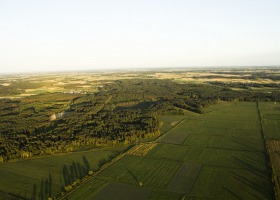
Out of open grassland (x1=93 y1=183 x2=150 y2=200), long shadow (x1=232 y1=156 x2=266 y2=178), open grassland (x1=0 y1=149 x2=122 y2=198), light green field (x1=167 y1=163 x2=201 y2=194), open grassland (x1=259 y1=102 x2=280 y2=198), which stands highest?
open grassland (x1=259 y1=102 x2=280 y2=198)

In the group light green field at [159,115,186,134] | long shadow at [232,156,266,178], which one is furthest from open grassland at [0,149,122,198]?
long shadow at [232,156,266,178]

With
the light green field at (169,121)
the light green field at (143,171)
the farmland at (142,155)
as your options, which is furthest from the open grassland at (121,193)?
the light green field at (169,121)

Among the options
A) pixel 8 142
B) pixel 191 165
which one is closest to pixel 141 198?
pixel 191 165

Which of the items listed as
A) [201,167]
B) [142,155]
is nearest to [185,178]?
[201,167]

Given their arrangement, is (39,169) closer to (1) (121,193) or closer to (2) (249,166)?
(1) (121,193)

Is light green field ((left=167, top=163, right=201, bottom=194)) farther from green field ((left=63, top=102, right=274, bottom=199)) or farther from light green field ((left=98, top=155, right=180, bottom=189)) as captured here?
light green field ((left=98, top=155, right=180, bottom=189))

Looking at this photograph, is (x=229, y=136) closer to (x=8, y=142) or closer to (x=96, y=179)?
(x=96, y=179)
